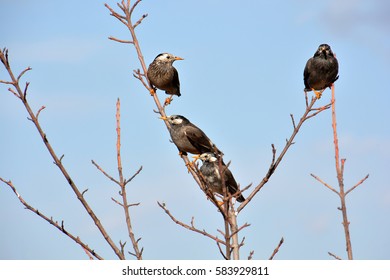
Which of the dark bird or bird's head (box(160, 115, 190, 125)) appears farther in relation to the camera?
bird's head (box(160, 115, 190, 125))

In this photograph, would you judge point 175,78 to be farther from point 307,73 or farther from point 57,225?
point 57,225

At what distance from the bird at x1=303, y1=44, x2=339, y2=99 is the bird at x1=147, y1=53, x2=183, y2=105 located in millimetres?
2580

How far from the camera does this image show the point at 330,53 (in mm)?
10711

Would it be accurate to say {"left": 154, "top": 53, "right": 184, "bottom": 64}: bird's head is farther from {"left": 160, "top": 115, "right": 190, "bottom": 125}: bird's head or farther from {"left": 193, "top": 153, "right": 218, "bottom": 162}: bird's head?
{"left": 193, "top": 153, "right": 218, "bottom": 162}: bird's head

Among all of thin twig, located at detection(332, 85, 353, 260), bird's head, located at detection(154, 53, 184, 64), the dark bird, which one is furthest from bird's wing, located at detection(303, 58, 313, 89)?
thin twig, located at detection(332, 85, 353, 260)

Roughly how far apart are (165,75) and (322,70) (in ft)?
9.86

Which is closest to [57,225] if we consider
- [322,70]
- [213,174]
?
[213,174]

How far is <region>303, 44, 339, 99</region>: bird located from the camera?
1051 centimetres

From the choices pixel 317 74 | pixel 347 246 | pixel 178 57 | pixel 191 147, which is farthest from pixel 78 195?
pixel 317 74

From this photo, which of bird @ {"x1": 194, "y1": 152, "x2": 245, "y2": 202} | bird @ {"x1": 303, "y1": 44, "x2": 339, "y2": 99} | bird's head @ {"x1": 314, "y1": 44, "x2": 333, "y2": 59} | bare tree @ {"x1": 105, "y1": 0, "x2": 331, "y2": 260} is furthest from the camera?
bird's head @ {"x1": 314, "y1": 44, "x2": 333, "y2": 59}

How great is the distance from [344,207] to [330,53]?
7.28 meters

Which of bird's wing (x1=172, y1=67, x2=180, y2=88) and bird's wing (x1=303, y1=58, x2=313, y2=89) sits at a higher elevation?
bird's wing (x1=303, y1=58, x2=313, y2=89)

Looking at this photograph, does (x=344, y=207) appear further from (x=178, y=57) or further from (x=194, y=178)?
(x=178, y=57)

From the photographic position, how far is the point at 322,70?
1059cm
